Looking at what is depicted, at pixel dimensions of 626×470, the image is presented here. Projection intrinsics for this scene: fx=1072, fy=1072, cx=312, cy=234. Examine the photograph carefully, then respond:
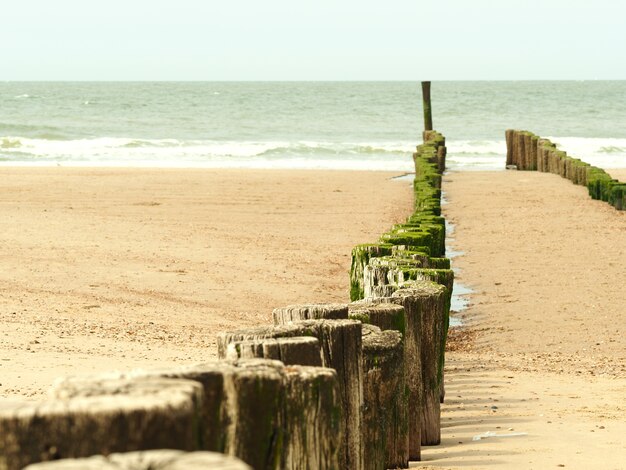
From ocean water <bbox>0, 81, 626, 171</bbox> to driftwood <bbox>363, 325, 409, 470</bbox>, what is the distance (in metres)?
25.4

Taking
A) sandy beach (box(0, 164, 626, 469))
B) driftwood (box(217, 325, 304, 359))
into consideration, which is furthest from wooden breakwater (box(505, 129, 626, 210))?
driftwood (box(217, 325, 304, 359))

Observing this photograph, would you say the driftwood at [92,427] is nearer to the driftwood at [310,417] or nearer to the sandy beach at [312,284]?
the driftwood at [310,417]

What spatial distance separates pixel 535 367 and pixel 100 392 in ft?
21.9

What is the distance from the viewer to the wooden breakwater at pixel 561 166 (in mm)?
19281

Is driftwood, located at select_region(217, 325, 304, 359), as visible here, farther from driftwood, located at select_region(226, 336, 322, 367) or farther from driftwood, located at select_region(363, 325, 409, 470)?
driftwood, located at select_region(363, 325, 409, 470)

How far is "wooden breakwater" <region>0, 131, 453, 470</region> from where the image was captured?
1.78 metres

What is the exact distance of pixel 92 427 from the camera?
69.7 inches

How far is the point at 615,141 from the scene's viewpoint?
42500 millimetres

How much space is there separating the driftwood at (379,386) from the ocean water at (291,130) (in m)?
25.4

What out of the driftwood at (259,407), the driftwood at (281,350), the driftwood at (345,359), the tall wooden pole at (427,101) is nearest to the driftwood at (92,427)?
the driftwood at (259,407)

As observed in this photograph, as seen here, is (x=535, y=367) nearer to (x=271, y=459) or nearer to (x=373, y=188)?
(x=271, y=459)

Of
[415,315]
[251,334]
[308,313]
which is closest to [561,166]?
[415,315]

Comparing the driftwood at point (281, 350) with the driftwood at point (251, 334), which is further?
the driftwood at point (251, 334)

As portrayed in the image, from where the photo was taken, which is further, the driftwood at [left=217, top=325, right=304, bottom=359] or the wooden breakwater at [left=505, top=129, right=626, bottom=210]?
the wooden breakwater at [left=505, top=129, right=626, bottom=210]
